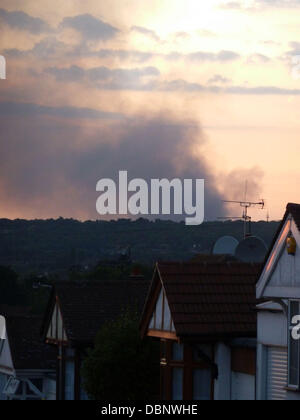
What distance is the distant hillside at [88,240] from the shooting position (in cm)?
11839

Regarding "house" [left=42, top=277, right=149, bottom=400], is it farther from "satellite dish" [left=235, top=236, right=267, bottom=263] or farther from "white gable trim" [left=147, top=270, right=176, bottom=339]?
"white gable trim" [left=147, top=270, right=176, bottom=339]

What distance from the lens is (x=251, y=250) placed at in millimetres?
35062

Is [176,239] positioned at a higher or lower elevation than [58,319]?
higher

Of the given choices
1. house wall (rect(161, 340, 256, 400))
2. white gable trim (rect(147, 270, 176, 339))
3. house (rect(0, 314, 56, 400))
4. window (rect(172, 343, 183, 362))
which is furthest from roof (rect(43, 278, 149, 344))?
house wall (rect(161, 340, 256, 400))

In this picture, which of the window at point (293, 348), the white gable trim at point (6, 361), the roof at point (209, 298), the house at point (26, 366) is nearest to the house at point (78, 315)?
the house at point (26, 366)

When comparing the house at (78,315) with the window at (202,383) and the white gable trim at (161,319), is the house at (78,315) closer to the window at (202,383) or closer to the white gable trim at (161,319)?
the white gable trim at (161,319)

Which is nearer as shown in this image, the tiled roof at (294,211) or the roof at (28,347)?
the tiled roof at (294,211)

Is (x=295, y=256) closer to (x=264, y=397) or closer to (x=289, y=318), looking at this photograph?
(x=289, y=318)

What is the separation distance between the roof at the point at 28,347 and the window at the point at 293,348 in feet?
68.1

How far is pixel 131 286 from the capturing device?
39062 millimetres

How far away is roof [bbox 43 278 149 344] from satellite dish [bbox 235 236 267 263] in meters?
Answer: 4.46

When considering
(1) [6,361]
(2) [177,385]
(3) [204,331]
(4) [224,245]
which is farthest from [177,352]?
(1) [6,361]

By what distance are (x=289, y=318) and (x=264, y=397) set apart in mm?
2423
